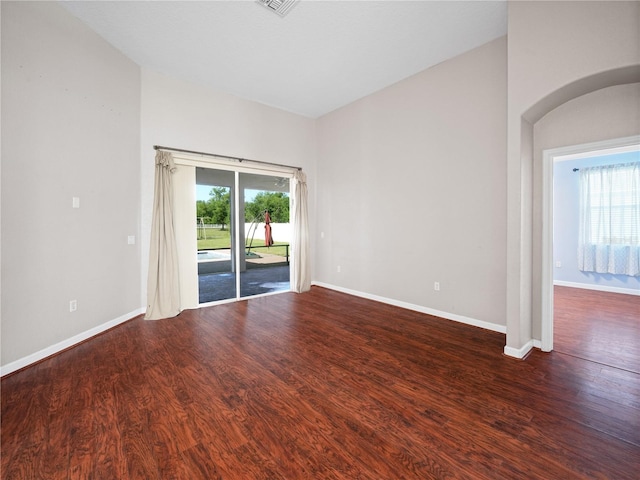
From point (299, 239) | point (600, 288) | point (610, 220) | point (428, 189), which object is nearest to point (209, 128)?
point (299, 239)

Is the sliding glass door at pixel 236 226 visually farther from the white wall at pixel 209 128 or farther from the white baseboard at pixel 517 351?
the white baseboard at pixel 517 351

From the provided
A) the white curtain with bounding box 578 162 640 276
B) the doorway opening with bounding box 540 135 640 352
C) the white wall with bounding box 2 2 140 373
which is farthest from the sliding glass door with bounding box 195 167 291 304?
the white curtain with bounding box 578 162 640 276

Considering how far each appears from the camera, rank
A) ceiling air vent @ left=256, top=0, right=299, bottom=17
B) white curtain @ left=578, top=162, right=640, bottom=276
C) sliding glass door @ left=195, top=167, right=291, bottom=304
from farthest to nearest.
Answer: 1. white curtain @ left=578, top=162, right=640, bottom=276
2. sliding glass door @ left=195, top=167, right=291, bottom=304
3. ceiling air vent @ left=256, top=0, right=299, bottom=17

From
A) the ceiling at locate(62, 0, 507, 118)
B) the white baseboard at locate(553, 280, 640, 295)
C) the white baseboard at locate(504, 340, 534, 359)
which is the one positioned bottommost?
the white baseboard at locate(504, 340, 534, 359)

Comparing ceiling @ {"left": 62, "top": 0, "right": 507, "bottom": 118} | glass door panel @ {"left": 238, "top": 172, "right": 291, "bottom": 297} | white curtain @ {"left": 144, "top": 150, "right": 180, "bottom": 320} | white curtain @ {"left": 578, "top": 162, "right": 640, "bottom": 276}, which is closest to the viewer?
ceiling @ {"left": 62, "top": 0, "right": 507, "bottom": 118}

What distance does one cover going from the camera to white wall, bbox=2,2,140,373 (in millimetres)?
2465

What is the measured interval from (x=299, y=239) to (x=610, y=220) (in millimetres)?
5864

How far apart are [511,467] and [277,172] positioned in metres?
4.89

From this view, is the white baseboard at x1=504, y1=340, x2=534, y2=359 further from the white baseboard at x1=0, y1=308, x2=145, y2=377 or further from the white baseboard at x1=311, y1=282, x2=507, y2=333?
the white baseboard at x1=0, y1=308, x2=145, y2=377

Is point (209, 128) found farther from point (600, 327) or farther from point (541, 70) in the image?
point (600, 327)

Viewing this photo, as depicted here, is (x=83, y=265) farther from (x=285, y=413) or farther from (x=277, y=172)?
(x=277, y=172)

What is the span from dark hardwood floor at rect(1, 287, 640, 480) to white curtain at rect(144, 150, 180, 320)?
717mm

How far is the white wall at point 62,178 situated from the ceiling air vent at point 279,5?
210 centimetres

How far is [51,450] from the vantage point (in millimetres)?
1600
